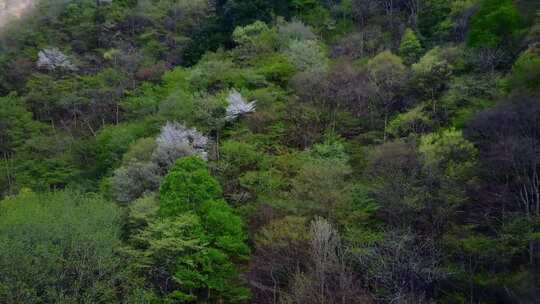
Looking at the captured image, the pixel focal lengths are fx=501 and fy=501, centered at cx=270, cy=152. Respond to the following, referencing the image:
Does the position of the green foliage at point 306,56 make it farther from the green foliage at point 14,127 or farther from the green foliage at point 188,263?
the green foliage at point 14,127

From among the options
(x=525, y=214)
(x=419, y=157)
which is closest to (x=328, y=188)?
(x=419, y=157)

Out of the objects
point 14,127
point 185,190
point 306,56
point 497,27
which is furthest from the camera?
point 14,127

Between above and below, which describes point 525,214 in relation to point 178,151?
above

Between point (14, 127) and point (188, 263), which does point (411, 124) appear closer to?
point (188, 263)

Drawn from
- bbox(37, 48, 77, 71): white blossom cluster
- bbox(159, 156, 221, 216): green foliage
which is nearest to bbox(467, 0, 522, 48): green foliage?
bbox(159, 156, 221, 216): green foliage

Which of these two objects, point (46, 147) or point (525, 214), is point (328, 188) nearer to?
point (525, 214)

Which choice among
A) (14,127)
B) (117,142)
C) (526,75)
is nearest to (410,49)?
(526,75)

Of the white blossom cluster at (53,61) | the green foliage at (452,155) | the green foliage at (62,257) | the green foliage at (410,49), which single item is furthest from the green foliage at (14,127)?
the green foliage at (452,155)
